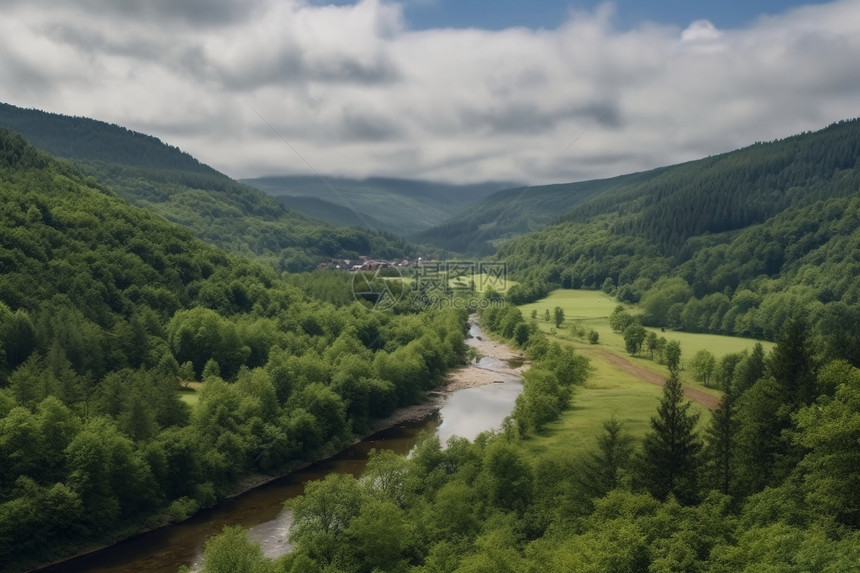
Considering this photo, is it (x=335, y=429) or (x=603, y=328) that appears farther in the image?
(x=603, y=328)

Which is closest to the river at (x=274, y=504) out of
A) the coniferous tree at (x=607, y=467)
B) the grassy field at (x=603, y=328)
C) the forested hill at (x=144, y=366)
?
the forested hill at (x=144, y=366)

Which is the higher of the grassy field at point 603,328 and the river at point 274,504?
the grassy field at point 603,328

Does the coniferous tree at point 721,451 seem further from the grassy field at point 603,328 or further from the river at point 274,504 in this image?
the grassy field at point 603,328

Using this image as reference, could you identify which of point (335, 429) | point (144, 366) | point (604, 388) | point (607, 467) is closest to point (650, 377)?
point (604, 388)

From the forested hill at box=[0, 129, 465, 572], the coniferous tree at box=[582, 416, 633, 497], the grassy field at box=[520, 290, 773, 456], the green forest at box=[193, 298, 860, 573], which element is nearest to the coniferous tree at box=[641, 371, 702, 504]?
the green forest at box=[193, 298, 860, 573]

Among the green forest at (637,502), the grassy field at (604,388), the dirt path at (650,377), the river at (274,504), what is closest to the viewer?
the green forest at (637,502)

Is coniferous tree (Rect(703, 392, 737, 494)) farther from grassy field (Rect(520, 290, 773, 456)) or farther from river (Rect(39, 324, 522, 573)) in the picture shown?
river (Rect(39, 324, 522, 573))

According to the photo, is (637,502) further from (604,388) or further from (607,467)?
(604,388)
